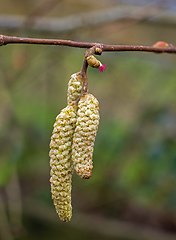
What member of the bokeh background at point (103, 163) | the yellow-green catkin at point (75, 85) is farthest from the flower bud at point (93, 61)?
the bokeh background at point (103, 163)

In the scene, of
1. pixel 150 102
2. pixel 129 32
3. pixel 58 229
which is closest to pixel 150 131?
pixel 150 102

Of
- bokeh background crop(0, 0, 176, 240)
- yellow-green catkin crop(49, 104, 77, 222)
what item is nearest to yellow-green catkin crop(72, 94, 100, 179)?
Result: yellow-green catkin crop(49, 104, 77, 222)

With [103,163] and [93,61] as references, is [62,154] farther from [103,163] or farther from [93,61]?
[103,163]

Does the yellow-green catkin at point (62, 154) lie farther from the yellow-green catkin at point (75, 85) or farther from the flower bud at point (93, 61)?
the flower bud at point (93, 61)

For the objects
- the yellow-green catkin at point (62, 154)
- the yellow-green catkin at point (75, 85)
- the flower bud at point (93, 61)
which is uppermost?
the flower bud at point (93, 61)

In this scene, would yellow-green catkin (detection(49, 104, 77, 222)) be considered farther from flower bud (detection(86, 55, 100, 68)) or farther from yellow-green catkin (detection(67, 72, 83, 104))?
flower bud (detection(86, 55, 100, 68))
